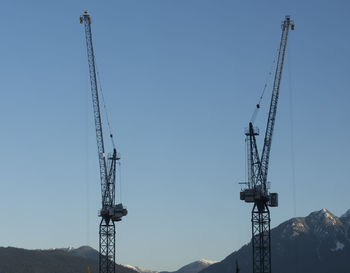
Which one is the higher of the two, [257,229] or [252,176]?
[252,176]

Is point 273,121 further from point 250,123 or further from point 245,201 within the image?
point 245,201

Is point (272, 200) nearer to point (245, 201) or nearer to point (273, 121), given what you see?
point (245, 201)

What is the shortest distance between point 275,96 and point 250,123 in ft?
39.8

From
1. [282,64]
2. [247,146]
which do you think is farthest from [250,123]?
[282,64]

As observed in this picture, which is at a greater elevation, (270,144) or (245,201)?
(270,144)

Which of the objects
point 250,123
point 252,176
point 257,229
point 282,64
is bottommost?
point 257,229

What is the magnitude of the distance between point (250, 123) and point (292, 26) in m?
31.3

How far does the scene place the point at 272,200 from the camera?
183500mm

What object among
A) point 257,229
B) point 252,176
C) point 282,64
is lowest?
point 257,229

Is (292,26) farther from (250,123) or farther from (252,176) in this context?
(252,176)

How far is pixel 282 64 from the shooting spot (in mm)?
194875

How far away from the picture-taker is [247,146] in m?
188

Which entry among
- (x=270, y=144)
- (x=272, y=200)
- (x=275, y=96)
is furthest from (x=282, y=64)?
(x=272, y=200)

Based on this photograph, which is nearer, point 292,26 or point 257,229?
point 257,229
